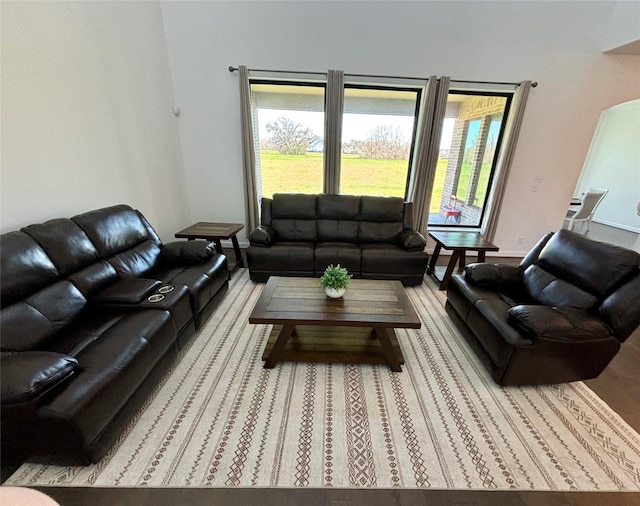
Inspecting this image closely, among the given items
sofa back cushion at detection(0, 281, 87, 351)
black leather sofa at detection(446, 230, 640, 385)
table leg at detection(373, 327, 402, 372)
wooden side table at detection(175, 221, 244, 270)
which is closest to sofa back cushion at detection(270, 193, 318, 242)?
wooden side table at detection(175, 221, 244, 270)

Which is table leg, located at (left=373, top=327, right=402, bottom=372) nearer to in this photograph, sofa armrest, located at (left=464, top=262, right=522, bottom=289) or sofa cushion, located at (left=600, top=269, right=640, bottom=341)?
sofa armrest, located at (left=464, top=262, right=522, bottom=289)

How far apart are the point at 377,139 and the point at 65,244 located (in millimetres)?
3958

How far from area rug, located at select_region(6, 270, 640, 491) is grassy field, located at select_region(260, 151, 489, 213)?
9.63 feet

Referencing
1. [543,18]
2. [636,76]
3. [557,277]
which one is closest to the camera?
[557,277]

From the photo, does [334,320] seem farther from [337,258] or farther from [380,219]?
[380,219]

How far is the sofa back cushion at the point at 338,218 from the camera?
3637mm

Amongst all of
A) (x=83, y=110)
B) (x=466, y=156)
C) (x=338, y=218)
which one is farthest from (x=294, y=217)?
(x=466, y=156)

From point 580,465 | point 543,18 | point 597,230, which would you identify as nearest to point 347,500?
point 580,465

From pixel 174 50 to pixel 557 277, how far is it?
5.13 metres

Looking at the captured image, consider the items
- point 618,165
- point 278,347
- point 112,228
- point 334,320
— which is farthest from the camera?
point 618,165

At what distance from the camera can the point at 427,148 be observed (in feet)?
12.8

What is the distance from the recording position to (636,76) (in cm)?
377

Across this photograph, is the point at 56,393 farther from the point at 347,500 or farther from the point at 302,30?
the point at 302,30

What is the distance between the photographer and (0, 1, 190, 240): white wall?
191 centimetres
